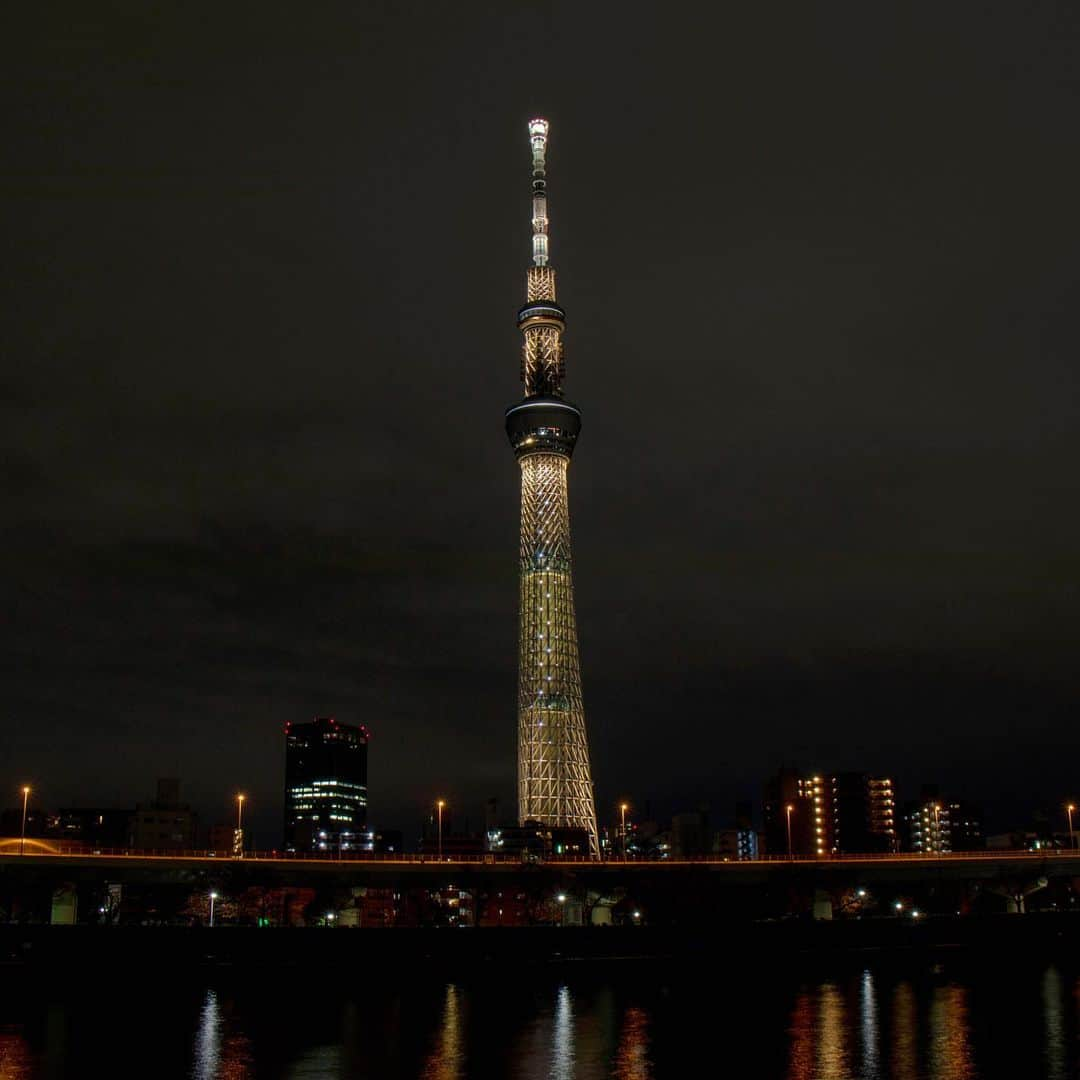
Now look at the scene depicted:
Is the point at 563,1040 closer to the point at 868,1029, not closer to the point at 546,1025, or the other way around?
the point at 546,1025

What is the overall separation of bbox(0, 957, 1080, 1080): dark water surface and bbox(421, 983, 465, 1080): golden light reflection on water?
0.18m

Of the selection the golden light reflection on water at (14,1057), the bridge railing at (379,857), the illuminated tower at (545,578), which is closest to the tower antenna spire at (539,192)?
the illuminated tower at (545,578)

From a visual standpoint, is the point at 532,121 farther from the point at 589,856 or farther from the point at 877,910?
the point at 877,910

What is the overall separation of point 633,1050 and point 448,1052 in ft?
27.0

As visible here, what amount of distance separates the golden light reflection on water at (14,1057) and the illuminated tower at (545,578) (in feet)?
323

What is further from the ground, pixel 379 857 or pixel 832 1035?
pixel 379 857

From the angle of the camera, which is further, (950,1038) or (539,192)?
(539,192)

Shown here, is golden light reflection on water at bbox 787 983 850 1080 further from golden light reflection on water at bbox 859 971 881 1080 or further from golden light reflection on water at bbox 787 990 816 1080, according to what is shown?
golden light reflection on water at bbox 859 971 881 1080

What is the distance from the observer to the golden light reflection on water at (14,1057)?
49562 millimetres

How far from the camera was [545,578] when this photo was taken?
168875 mm

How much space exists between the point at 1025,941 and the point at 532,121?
413 ft

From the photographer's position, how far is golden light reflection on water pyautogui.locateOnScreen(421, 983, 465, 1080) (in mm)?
50688

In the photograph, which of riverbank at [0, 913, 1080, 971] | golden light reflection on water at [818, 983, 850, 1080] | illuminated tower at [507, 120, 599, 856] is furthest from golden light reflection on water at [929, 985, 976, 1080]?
illuminated tower at [507, 120, 599, 856]

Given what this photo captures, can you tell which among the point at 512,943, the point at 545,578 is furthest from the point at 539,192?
the point at 512,943
